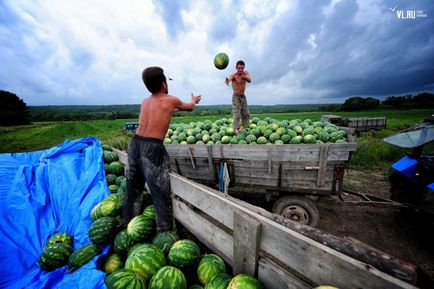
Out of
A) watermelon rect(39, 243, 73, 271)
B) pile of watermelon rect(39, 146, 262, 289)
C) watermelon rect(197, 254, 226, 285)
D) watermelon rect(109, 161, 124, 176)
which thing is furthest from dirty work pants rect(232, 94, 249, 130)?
watermelon rect(39, 243, 73, 271)

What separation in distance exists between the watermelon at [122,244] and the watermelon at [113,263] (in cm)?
9

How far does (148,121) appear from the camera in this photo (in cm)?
335

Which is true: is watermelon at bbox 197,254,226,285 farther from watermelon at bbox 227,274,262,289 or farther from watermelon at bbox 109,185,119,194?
watermelon at bbox 109,185,119,194

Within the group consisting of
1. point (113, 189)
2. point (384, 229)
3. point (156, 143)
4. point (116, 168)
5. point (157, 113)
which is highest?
point (157, 113)

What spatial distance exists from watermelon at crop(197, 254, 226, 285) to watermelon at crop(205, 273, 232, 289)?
0.14 m

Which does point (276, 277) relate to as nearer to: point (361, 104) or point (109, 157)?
point (109, 157)

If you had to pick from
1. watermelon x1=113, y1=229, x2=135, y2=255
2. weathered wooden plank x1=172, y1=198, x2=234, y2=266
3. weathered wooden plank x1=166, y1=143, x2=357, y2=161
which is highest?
weathered wooden plank x1=166, y1=143, x2=357, y2=161

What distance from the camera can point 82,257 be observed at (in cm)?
310

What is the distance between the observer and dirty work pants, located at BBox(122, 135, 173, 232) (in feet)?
10.9

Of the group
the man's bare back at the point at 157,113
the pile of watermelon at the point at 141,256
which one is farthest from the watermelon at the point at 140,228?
the man's bare back at the point at 157,113

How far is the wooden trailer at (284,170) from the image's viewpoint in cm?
395

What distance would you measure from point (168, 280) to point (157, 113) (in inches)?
89.2

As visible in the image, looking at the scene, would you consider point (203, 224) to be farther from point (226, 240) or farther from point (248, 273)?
point (248, 273)

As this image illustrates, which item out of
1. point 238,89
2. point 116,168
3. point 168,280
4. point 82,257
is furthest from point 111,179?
point 238,89
